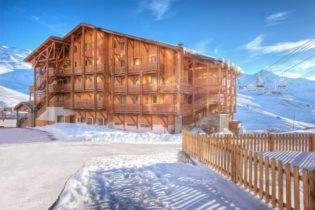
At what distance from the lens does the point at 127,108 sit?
3444 centimetres

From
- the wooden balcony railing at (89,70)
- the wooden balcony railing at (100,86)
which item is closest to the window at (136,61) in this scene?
the wooden balcony railing at (100,86)

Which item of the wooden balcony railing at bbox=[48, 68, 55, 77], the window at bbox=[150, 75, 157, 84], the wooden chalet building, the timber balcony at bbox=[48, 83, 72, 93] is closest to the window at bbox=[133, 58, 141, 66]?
the wooden chalet building

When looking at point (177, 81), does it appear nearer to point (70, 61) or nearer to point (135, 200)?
point (70, 61)

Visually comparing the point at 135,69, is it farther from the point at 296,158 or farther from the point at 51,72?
the point at 296,158

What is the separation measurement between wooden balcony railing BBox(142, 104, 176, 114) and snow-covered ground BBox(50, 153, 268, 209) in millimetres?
18966

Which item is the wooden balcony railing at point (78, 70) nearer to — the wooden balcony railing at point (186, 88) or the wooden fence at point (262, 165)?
the wooden balcony railing at point (186, 88)

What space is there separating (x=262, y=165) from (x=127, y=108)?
1089 inches

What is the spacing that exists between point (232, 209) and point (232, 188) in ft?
6.70

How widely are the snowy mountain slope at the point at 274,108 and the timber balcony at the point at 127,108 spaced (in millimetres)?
24000

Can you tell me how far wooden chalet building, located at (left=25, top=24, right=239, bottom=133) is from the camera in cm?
3167

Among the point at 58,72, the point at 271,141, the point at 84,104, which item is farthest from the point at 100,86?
the point at 271,141

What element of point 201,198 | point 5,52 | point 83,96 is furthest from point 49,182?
point 5,52

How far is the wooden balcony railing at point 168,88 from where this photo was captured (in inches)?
1207

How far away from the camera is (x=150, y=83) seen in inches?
1314
